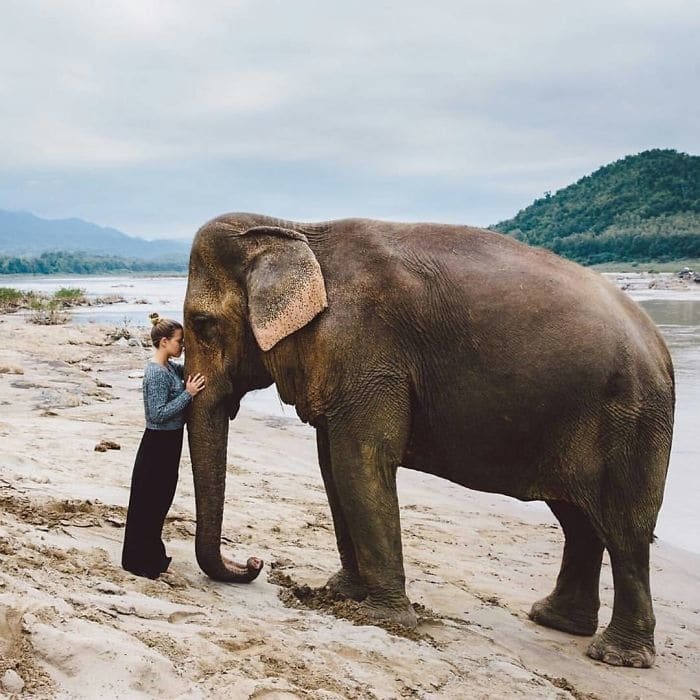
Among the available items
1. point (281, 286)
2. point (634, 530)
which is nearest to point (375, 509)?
point (281, 286)

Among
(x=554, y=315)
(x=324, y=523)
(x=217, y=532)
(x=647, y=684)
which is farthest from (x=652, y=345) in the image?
(x=324, y=523)

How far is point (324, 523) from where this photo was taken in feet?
25.6

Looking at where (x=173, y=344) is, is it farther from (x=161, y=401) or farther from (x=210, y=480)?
Answer: (x=210, y=480)

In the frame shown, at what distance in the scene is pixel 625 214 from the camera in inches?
3967

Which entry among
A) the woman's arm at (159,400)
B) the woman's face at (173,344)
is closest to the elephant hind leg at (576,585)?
the woman's arm at (159,400)

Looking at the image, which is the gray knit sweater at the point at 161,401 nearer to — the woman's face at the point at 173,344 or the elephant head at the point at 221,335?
the woman's face at the point at 173,344

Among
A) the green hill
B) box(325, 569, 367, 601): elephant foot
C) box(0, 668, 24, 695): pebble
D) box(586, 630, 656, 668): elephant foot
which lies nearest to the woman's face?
box(325, 569, 367, 601): elephant foot

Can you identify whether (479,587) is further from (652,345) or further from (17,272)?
(17,272)

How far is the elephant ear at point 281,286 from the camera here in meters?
5.20

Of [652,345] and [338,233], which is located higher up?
[338,233]

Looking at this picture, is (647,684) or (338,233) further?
(338,233)

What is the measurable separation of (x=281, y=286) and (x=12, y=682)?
271 cm

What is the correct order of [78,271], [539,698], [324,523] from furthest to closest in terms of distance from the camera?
[78,271] → [324,523] → [539,698]

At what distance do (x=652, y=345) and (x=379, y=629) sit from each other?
2.30 m
